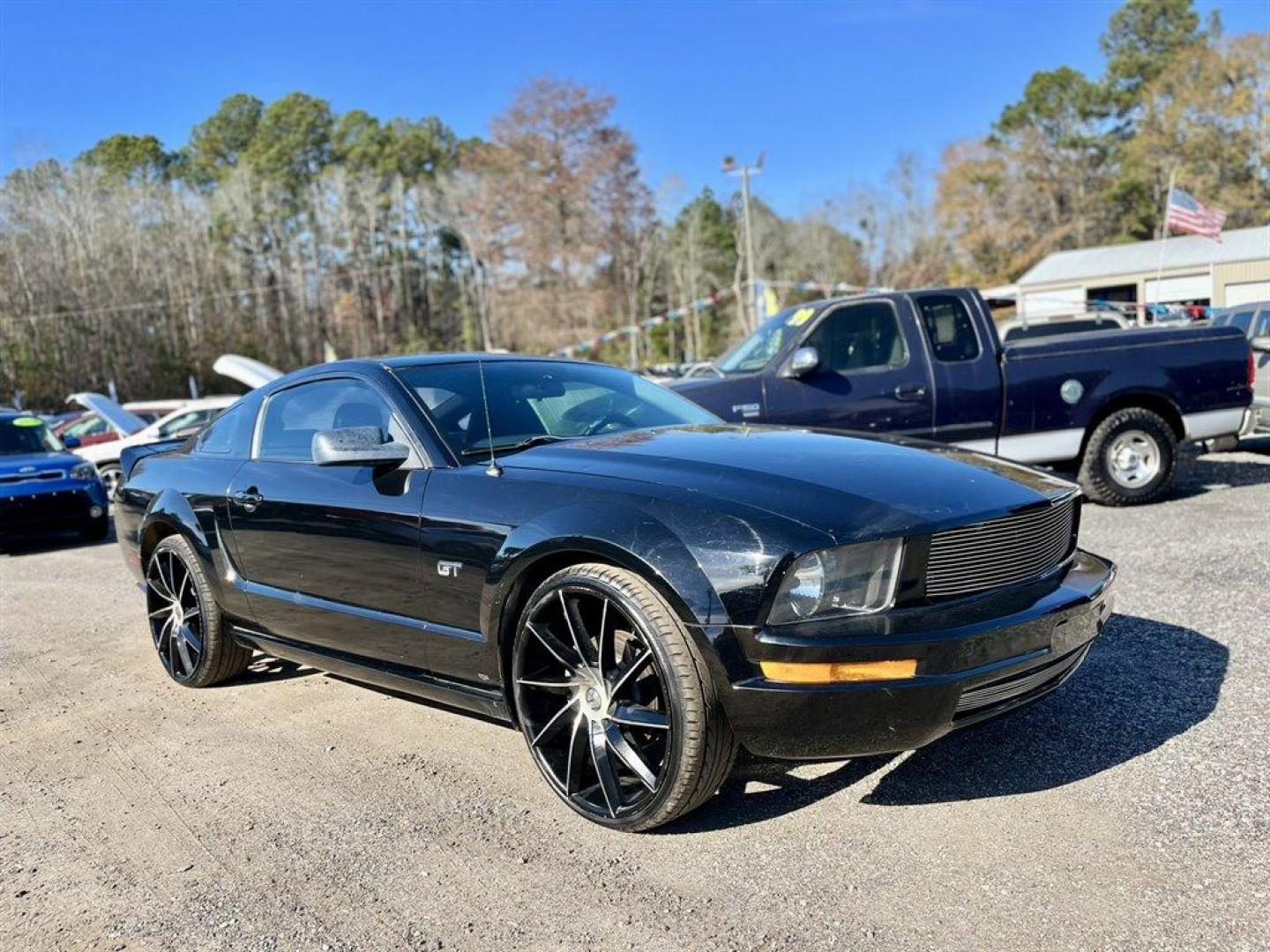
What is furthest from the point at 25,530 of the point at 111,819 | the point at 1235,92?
the point at 1235,92

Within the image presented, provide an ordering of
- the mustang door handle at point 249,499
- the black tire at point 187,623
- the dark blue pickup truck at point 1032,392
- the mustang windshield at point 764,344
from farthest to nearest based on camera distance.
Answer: the mustang windshield at point 764,344, the dark blue pickup truck at point 1032,392, the black tire at point 187,623, the mustang door handle at point 249,499

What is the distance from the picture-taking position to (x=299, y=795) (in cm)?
335

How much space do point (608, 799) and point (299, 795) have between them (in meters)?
1.21

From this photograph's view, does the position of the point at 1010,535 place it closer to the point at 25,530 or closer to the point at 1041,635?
the point at 1041,635

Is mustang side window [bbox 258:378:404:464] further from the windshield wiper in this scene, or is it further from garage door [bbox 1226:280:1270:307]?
garage door [bbox 1226:280:1270:307]

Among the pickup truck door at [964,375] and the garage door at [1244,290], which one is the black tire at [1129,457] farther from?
the garage door at [1244,290]

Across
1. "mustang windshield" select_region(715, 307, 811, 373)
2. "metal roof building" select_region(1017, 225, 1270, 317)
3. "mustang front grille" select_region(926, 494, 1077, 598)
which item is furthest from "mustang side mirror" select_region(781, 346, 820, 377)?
"metal roof building" select_region(1017, 225, 1270, 317)

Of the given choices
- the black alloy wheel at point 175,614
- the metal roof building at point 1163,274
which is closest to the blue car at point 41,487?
the black alloy wheel at point 175,614

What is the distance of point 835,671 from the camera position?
2.56 metres

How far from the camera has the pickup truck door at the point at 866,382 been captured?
308 inches

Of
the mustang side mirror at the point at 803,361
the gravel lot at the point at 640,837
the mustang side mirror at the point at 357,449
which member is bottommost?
the gravel lot at the point at 640,837

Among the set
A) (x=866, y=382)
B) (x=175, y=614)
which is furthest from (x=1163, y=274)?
(x=175, y=614)

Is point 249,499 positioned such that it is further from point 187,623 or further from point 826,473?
point 826,473

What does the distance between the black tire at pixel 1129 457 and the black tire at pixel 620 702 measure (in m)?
6.20
